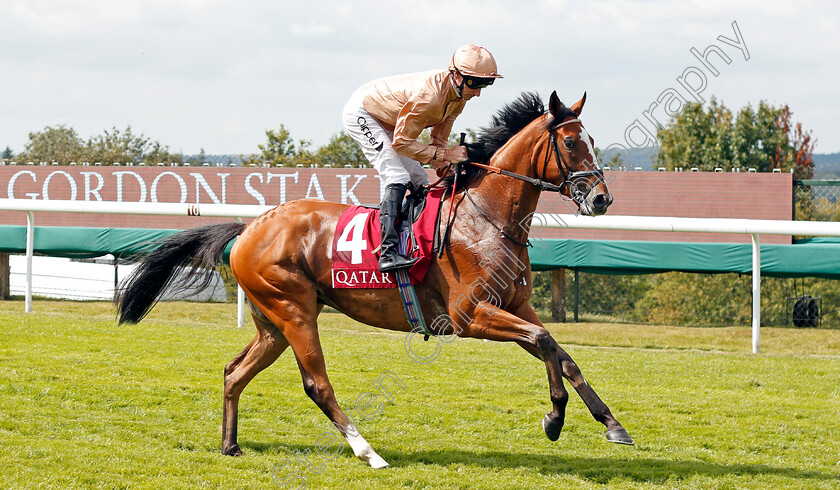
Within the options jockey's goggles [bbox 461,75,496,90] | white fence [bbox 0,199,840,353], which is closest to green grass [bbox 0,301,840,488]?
white fence [bbox 0,199,840,353]

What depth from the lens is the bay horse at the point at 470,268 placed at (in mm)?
4274

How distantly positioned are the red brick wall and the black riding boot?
33.7 feet

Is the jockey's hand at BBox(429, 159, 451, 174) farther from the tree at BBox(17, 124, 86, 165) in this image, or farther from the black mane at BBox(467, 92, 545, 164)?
the tree at BBox(17, 124, 86, 165)

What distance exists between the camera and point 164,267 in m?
5.35

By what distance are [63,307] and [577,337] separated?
20.1 feet

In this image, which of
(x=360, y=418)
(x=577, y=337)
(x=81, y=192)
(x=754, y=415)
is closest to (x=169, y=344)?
(x=360, y=418)

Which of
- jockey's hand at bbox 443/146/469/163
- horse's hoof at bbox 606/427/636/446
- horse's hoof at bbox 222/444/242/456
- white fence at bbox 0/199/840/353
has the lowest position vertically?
horse's hoof at bbox 222/444/242/456

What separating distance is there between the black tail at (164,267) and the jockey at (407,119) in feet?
3.62

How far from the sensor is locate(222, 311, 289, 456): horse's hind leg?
15.8 feet

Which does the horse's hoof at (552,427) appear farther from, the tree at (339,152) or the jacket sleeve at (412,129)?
the tree at (339,152)

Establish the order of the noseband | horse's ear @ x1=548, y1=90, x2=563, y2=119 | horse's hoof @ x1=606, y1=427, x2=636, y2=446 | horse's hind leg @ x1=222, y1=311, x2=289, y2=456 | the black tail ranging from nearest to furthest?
horse's hoof @ x1=606, y1=427, x2=636, y2=446 → the noseband → horse's ear @ x1=548, y1=90, x2=563, y2=119 → horse's hind leg @ x1=222, y1=311, x2=289, y2=456 → the black tail

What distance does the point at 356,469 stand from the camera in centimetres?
442

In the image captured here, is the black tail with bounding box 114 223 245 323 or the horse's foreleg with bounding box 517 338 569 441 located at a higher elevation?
the black tail with bounding box 114 223 245 323

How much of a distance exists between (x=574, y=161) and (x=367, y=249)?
1.19 meters
